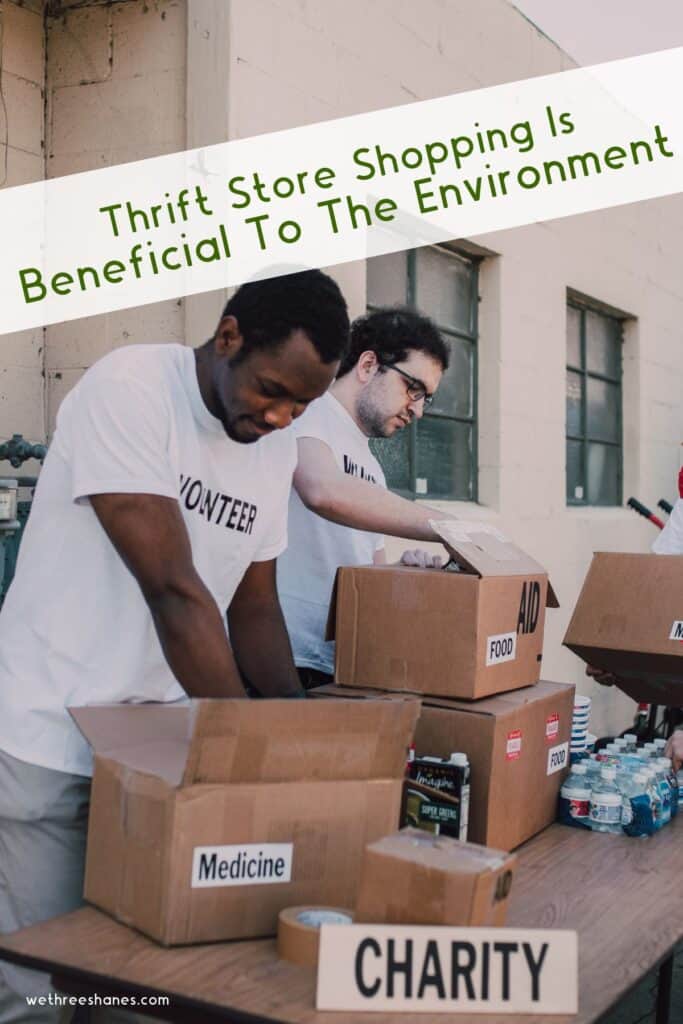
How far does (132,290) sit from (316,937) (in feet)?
8.79

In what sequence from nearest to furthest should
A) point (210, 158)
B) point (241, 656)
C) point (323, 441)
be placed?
point (241, 656)
point (323, 441)
point (210, 158)

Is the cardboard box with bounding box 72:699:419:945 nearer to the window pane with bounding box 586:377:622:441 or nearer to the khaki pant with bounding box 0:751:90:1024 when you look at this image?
the khaki pant with bounding box 0:751:90:1024

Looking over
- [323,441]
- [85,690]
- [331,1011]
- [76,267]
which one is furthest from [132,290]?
[331,1011]

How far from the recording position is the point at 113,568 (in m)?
1.89

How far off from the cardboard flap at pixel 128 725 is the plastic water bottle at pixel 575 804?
36.3 inches

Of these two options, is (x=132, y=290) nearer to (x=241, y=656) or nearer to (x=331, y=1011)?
(x=241, y=656)

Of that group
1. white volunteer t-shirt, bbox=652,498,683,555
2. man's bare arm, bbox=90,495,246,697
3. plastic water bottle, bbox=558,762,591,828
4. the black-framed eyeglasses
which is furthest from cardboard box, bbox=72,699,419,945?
white volunteer t-shirt, bbox=652,498,683,555

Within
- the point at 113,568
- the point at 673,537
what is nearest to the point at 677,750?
the point at 673,537

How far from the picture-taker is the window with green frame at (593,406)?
6574 millimetres

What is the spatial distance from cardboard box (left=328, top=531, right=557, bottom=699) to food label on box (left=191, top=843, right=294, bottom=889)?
2.16ft

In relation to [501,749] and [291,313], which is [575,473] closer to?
[501,749]

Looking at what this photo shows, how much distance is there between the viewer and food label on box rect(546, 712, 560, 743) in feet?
7.68

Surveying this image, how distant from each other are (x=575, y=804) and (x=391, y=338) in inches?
47.5

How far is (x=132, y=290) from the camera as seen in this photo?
3789 millimetres
